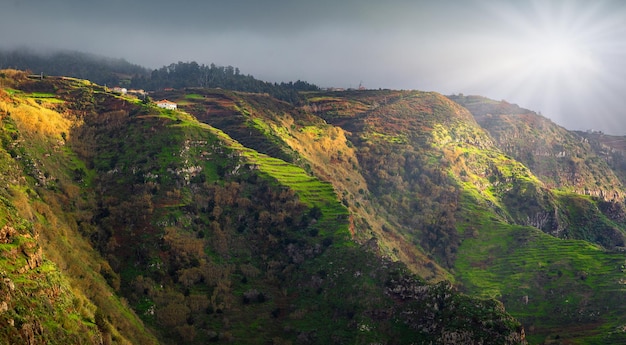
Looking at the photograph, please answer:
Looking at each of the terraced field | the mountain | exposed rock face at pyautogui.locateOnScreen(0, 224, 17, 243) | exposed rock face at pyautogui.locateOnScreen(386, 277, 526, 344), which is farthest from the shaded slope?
the terraced field

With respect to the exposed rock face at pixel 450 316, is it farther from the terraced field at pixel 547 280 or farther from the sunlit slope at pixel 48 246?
the sunlit slope at pixel 48 246

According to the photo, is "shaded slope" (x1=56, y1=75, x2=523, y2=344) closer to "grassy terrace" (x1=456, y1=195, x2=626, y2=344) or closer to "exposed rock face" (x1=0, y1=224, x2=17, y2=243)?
"exposed rock face" (x1=0, y1=224, x2=17, y2=243)

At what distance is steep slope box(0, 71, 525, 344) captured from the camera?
290 feet

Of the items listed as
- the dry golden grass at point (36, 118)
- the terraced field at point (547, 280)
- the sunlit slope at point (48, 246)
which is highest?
the dry golden grass at point (36, 118)

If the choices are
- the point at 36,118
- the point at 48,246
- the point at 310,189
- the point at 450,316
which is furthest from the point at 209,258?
the point at 36,118

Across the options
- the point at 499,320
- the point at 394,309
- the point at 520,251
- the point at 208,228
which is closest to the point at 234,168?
the point at 208,228

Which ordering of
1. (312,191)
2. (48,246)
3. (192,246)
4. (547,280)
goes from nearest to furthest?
(48,246), (192,246), (312,191), (547,280)

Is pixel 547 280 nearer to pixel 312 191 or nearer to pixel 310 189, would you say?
pixel 312 191

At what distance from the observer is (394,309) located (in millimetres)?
101188

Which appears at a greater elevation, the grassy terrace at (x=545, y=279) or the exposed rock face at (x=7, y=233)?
the exposed rock face at (x=7, y=233)

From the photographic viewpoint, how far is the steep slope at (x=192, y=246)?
8838 centimetres

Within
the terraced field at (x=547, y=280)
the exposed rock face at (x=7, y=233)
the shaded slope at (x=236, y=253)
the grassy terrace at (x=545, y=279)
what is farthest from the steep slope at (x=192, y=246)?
the grassy terrace at (x=545, y=279)

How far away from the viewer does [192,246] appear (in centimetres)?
11162

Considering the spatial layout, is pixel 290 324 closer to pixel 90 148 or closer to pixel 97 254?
pixel 97 254
